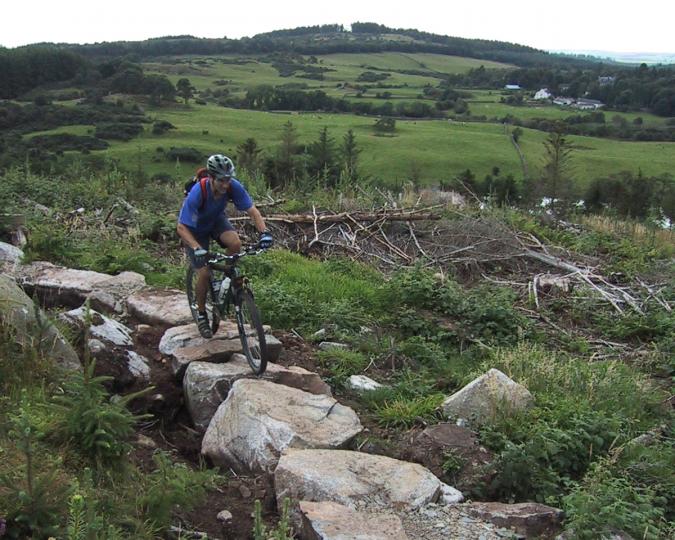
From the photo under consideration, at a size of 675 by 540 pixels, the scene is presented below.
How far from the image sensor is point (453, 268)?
37.3 feet

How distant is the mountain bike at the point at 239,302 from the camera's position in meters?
6.02

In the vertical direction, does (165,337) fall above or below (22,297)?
below

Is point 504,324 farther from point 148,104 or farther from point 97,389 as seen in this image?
point 148,104

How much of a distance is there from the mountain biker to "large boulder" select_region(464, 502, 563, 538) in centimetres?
302

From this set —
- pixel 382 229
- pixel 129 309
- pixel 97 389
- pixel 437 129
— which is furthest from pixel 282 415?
pixel 437 129

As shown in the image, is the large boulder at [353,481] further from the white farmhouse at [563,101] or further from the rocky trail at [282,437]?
the white farmhouse at [563,101]

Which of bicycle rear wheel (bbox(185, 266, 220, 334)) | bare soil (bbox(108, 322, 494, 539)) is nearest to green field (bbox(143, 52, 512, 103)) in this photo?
bicycle rear wheel (bbox(185, 266, 220, 334))

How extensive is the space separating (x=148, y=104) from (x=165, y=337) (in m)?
110

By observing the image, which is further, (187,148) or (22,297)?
(187,148)

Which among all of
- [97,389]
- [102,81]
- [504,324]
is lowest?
[504,324]

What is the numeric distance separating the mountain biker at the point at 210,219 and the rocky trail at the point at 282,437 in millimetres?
667

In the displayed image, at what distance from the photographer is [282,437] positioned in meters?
4.97

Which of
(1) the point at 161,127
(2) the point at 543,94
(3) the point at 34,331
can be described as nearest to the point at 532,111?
(2) the point at 543,94

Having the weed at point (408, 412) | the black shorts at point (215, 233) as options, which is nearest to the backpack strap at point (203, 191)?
the black shorts at point (215, 233)
